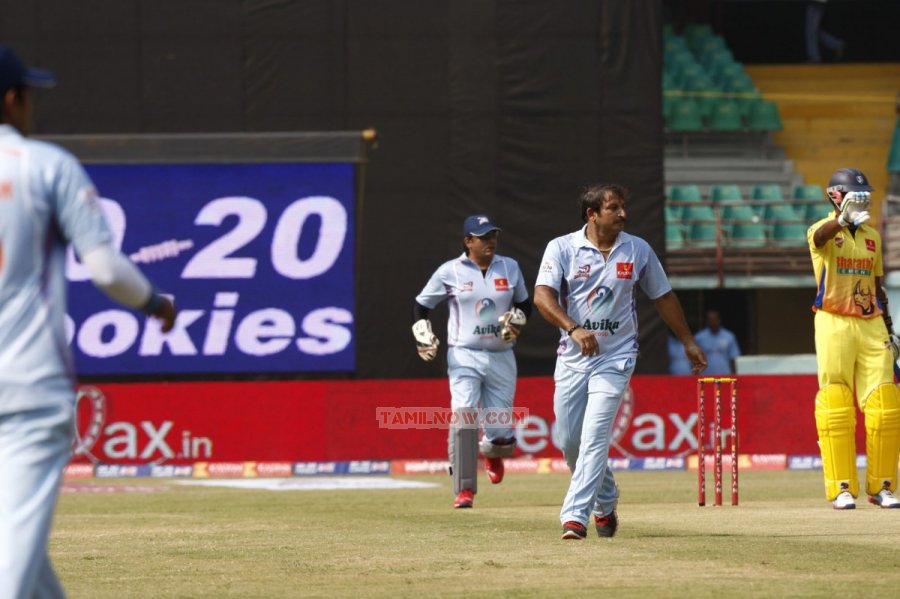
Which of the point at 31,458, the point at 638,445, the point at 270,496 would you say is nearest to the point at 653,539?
the point at 31,458

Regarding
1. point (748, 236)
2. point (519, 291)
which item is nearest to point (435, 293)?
point (519, 291)

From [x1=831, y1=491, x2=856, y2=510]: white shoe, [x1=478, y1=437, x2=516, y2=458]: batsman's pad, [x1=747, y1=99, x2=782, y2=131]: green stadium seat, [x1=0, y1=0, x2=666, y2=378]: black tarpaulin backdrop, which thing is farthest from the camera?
[x1=747, y1=99, x2=782, y2=131]: green stadium seat

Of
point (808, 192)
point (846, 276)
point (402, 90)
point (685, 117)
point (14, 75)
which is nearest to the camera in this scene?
point (14, 75)

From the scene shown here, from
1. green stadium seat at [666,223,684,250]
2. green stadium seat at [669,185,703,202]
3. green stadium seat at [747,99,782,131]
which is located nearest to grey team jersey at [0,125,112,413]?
green stadium seat at [666,223,684,250]

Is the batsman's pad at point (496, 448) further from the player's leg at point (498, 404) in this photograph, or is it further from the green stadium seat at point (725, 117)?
the green stadium seat at point (725, 117)

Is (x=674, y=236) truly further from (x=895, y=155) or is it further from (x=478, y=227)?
(x=478, y=227)

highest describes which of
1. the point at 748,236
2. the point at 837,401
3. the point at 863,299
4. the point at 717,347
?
the point at 863,299

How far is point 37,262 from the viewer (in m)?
5.11

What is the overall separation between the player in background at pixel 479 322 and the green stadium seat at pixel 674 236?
12.6 meters

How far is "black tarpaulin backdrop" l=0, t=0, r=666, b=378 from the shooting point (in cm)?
2050

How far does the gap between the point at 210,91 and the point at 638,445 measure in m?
6.47

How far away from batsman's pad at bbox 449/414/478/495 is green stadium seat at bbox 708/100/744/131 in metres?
18.8

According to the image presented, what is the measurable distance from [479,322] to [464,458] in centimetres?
120

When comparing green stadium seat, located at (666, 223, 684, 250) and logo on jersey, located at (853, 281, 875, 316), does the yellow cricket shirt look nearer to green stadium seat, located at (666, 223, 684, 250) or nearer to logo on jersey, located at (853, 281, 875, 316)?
logo on jersey, located at (853, 281, 875, 316)
